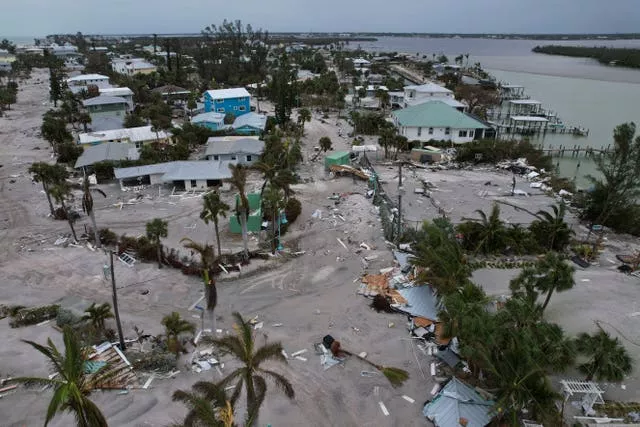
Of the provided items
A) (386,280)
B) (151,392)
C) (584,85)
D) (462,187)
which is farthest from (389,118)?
(584,85)

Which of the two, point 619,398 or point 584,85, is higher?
point 584,85

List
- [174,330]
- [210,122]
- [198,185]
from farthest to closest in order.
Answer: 1. [210,122]
2. [198,185]
3. [174,330]

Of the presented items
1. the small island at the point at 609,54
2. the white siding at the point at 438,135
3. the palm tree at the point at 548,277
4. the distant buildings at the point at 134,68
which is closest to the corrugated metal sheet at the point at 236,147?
the white siding at the point at 438,135

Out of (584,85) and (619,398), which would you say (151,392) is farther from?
(584,85)

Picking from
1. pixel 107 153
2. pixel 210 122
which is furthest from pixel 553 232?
pixel 210 122

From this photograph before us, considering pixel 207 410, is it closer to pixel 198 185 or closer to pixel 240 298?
pixel 240 298

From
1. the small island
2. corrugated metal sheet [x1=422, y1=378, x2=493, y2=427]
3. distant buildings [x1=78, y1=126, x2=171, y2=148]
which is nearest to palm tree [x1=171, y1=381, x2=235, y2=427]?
corrugated metal sheet [x1=422, y1=378, x2=493, y2=427]

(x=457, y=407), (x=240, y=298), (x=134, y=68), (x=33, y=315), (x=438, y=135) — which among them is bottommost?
(x=33, y=315)
